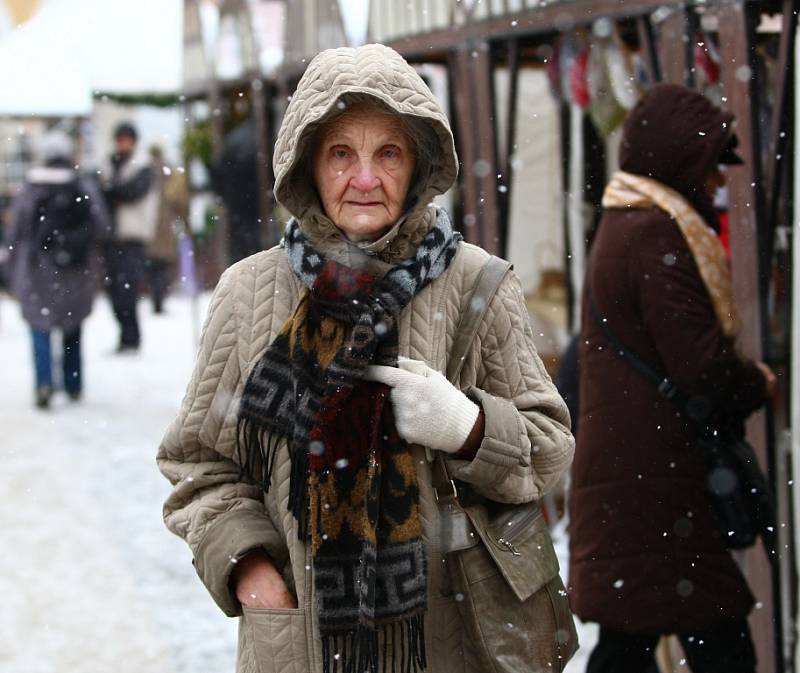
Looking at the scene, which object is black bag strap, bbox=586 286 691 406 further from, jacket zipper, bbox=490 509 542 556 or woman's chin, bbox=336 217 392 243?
woman's chin, bbox=336 217 392 243

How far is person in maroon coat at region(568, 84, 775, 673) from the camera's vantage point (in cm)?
314

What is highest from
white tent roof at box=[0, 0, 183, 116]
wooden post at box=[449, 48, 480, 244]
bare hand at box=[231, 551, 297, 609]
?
white tent roof at box=[0, 0, 183, 116]

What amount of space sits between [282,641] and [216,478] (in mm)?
336

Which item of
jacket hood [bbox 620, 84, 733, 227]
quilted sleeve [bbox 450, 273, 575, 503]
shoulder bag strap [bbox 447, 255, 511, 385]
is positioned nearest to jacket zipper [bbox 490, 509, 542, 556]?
quilted sleeve [bbox 450, 273, 575, 503]

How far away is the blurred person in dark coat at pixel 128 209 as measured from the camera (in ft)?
36.2

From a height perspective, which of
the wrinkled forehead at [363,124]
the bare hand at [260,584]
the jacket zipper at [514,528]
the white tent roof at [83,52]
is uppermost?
the white tent roof at [83,52]

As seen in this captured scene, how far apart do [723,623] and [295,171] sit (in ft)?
6.17

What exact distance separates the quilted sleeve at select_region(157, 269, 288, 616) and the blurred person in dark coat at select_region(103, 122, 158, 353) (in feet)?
29.5

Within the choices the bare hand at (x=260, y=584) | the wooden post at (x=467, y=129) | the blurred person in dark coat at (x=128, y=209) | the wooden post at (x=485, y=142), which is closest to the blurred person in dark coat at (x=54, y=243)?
the blurred person in dark coat at (x=128, y=209)

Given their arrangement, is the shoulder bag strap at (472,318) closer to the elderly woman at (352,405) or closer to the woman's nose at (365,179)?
the elderly woman at (352,405)

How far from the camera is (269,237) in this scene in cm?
777

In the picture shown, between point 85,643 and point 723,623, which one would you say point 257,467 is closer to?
point 723,623

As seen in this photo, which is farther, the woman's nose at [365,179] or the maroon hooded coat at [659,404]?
the maroon hooded coat at [659,404]

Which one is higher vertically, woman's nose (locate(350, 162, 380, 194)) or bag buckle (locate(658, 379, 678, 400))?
woman's nose (locate(350, 162, 380, 194))
